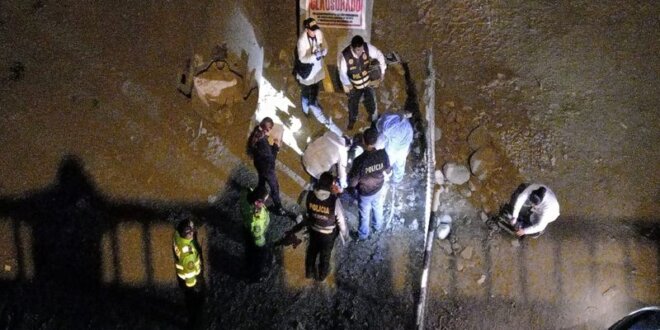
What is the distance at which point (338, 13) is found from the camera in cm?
823

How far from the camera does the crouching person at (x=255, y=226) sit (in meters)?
5.67

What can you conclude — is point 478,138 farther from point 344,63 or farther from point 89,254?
point 89,254

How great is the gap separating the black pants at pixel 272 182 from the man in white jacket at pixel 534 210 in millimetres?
3131

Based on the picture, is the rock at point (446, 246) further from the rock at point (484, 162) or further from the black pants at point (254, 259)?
the black pants at point (254, 259)

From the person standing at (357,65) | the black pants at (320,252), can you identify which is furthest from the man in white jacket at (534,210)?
the person standing at (357,65)

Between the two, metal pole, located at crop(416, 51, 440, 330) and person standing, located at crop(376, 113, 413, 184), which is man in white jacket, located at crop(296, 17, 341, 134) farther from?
metal pole, located at crop(416, 51, 440, 330)

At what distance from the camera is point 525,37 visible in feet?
27.7

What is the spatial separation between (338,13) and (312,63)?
136 cm

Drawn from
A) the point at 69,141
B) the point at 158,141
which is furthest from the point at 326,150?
the point at 69,141

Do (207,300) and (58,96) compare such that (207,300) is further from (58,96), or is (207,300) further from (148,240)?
(58,96)

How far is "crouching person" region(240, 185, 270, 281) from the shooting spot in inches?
223

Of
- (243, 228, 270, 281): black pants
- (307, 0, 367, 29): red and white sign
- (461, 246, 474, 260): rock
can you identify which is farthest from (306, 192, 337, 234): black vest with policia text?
(307, 0, 367, 29): red and white sign

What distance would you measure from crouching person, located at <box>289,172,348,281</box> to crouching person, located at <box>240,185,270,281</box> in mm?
535

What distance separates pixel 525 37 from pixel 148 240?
6.83 metres
